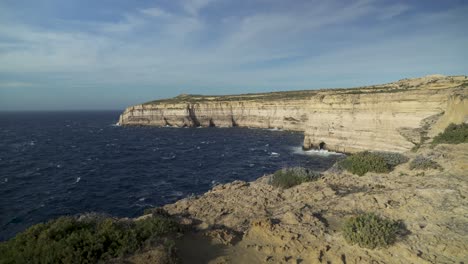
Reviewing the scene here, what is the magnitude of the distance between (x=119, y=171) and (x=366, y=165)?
27233 millimetres

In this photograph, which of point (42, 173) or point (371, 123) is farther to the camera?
point (371, 123)

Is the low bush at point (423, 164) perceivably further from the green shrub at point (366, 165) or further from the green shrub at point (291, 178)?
the green shrub at point (291, 178)

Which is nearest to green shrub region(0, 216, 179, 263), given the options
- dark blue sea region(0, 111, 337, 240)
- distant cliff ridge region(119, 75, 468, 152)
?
dark blue sea region(0, 111, 337, 240)

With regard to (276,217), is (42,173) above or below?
below

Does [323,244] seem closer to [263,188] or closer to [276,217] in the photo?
[276,217]

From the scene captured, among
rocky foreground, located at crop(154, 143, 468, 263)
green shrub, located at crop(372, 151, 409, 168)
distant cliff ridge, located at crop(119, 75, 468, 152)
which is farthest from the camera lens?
distant cliff ridge, located at crop(119, 75, 468, 152)

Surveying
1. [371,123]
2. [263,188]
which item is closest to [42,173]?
[263,188]

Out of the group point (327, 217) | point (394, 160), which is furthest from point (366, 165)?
point (327, 217)

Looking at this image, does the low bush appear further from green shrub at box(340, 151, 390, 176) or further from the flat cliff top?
the flat cliff top

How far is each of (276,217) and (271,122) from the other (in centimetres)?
6539

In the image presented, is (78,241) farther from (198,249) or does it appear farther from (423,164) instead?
(423,164)

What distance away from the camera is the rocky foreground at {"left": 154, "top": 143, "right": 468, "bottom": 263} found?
22.4 feet

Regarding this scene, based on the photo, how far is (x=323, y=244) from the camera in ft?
23.9

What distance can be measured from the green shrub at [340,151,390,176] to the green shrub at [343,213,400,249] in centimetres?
762
